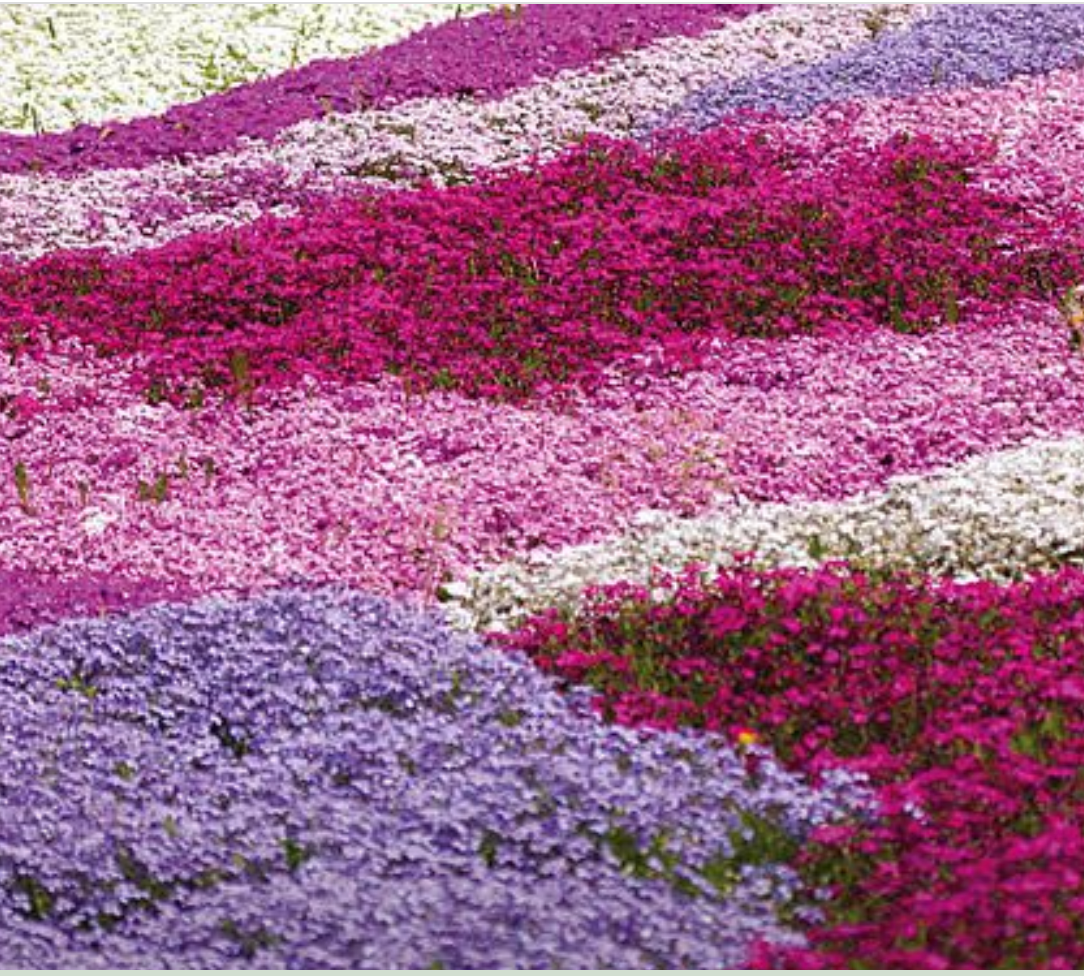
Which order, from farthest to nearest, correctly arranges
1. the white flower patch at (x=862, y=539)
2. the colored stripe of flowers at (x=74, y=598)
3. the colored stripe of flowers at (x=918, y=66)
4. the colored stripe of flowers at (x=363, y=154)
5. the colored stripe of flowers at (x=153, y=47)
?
1. the colored stripe of flowers at (x=153, y=47)
2. the colored stripe of flowers at (x=918, y=66)
3. the colored stripe of flowers at (x=363, y=154)
4. the colored stripe of flowers at (x=74, y=598)
5. the white flower patch at (x=862, y=539)

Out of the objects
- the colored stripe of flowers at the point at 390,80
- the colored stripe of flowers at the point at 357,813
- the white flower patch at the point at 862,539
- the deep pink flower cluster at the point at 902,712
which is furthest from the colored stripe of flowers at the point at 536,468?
the colored stripe of flowers at the point at 390,80

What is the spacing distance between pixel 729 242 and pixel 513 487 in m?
4.50

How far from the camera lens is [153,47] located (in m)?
25.7

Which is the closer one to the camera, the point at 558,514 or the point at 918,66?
the point at 558,514

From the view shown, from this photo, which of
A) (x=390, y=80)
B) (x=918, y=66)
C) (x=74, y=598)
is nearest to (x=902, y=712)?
(x=74, y=598)

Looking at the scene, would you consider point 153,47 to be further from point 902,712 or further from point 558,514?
point 902,712

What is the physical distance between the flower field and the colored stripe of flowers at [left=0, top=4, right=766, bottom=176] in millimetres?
94

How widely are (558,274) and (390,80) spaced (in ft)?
22.5

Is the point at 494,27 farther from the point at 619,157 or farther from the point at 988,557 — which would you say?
the point at 988,557

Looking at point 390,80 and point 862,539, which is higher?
point 862,539

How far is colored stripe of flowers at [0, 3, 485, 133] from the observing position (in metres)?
23.9

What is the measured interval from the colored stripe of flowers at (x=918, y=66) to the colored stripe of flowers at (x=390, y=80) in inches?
95.5

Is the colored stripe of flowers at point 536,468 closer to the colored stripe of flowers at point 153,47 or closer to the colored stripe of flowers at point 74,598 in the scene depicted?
the colored stripe of flowers at point 74,598

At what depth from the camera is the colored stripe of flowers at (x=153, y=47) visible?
78.4 ft
